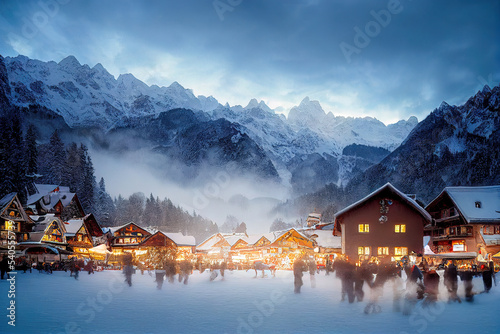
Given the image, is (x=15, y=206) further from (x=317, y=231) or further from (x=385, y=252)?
(x=385, y=252)

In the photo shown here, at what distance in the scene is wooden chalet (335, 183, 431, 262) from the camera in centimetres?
5222

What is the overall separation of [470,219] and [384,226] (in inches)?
519

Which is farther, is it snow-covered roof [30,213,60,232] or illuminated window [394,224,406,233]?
snow-covered roof [30,213,60,232]

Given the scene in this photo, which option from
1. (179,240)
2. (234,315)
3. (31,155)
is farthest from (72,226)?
(234,315)

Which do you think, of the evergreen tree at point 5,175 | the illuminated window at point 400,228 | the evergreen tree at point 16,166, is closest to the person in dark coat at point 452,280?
the illuminated window at point 400,228

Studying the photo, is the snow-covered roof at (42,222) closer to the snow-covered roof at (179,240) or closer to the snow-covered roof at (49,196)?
the snow-covered roof at (49,196)

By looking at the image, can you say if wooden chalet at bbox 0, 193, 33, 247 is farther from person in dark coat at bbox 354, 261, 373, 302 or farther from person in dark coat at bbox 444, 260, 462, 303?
person in dark coat at bbox 444, 260, 462, 303

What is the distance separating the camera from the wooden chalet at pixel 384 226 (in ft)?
171

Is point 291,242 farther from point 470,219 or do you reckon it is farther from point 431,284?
point 431,284

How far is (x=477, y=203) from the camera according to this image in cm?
5797

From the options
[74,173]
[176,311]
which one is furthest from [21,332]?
[74,173]

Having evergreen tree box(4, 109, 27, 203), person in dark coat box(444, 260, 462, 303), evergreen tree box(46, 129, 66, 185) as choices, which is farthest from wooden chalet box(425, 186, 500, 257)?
evergreen tree box(46, 129, 66, 185)

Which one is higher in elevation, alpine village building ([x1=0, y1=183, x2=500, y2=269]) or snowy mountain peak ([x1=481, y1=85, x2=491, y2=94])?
snowy mountain peak ([x1=481, y1=85, x2=491, y2=94])

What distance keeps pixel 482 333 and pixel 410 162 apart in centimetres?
18954
